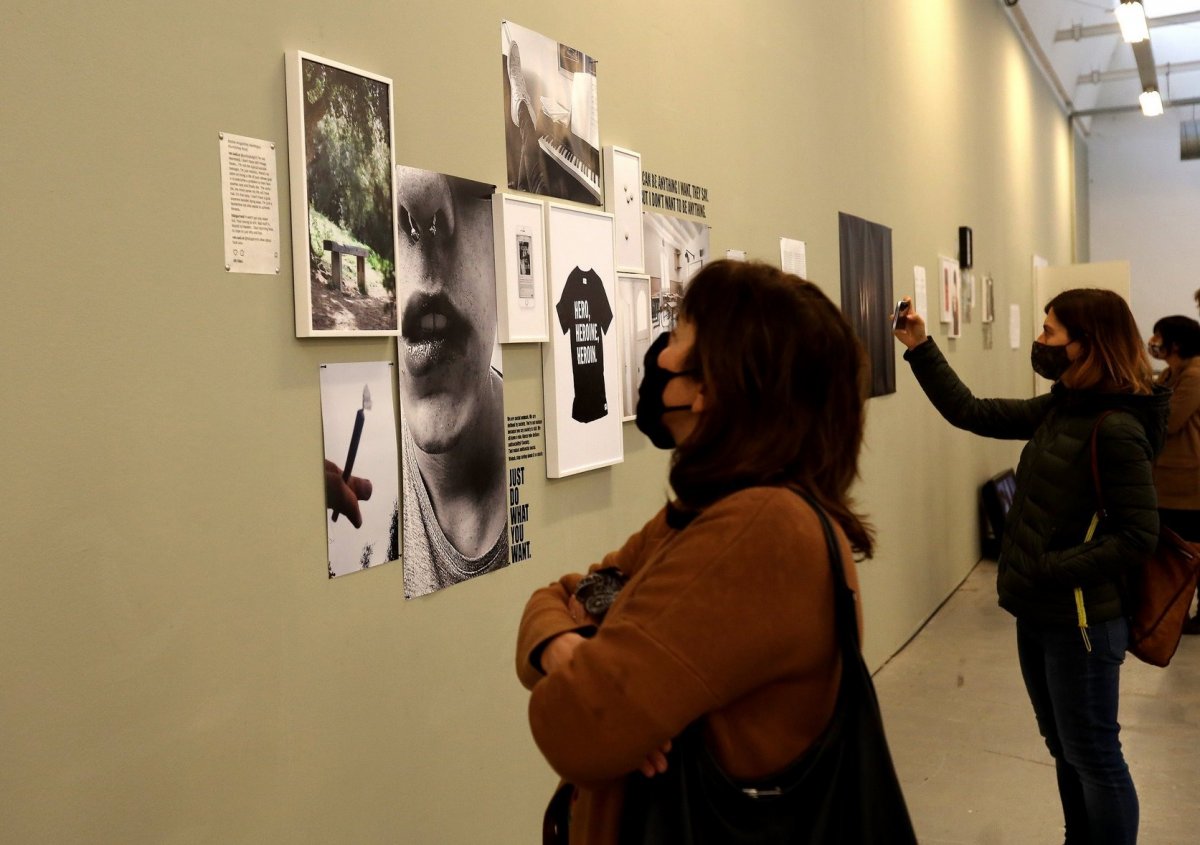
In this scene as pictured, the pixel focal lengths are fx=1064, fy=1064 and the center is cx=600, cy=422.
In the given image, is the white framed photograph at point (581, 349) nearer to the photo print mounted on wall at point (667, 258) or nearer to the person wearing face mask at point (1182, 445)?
the photo print mounted on wall at point (667, 258)

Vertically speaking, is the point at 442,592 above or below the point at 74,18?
below

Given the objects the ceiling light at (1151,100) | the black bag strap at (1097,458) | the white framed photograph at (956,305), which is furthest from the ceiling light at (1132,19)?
the black bag strap at (1097,458)

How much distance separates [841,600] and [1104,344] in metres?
1.98

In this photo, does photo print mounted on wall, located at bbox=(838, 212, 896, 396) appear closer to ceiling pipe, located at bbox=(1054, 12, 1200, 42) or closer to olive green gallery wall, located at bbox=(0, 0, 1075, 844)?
olive green gallery wall, located at bbox=(0, 0, 1075, 844)

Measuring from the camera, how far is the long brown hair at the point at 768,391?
4.48 ft

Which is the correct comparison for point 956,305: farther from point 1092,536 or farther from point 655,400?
point 655,400

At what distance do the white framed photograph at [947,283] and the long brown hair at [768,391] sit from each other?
19.5 feet

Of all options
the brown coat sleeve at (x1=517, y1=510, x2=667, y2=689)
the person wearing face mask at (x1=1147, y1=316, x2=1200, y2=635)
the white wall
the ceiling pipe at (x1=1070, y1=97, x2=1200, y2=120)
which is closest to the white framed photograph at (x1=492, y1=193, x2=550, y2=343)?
the brown coat sleeve at (x1=517, y1=510, x2=667, y2=689)

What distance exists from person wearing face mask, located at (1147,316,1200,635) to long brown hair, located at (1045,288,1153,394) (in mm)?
3089

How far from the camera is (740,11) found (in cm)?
419

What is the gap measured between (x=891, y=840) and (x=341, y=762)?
1.29 meters

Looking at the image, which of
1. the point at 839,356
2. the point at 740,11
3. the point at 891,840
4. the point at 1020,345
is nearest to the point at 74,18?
the point at 839,356

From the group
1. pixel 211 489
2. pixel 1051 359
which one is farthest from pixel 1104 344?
pixel 211 489

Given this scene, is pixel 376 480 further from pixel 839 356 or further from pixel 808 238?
pixel 808 238
